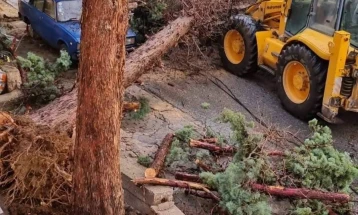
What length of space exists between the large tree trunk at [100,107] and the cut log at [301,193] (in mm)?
1674

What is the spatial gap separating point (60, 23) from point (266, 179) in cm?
→ 675

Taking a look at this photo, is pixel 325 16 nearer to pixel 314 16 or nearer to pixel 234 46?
pixel 314 16

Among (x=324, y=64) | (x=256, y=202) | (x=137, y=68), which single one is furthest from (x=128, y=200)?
(x=324, y=64)

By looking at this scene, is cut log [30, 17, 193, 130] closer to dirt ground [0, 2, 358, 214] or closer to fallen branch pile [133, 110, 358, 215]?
dirt ground [0, 2, 358, 214]

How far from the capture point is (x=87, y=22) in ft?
13.5

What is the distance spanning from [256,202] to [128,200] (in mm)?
1455

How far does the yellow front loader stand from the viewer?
25.2 ft

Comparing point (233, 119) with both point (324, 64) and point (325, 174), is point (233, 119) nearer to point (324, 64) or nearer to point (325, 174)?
point (325, 174)

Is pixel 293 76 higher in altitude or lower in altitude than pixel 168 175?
higher

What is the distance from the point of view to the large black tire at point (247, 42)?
984 cm

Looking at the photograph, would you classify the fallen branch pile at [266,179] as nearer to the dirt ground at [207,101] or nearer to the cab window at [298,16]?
the dirt ground at [207,101]

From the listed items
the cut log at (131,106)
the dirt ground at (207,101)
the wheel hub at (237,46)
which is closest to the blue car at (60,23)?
the dirt ground at (207,101)

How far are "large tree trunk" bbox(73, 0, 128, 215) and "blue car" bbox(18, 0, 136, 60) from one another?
599cm

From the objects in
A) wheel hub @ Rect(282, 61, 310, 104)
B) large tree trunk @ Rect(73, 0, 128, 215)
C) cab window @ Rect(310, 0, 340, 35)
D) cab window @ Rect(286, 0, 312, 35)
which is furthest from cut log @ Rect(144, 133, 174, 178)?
cab window @ Rect(286, 0, 312, 35)
